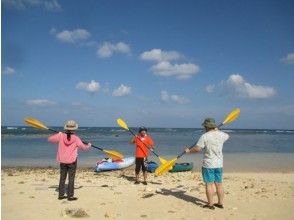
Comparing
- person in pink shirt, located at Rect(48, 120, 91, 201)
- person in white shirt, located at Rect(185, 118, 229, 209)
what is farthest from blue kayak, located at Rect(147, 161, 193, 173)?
person in white shirt, located at Rect(185, 118, 229, 209)

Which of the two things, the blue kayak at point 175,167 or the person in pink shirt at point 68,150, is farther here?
the blue kayak at point 175,167

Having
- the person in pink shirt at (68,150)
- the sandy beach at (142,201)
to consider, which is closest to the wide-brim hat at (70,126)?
the person in pink shirt at (68,150)

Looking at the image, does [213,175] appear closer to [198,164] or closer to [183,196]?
[183,196]

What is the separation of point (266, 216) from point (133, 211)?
251 cm

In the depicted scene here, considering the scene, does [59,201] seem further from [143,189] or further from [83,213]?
[143,189]

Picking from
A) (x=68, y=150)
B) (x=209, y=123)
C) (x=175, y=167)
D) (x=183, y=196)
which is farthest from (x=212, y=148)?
(x=175, y=167)

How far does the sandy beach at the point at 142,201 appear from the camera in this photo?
7.21m

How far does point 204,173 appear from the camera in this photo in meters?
7.58

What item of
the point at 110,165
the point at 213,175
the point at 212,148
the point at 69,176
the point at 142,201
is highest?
the point at 212,148

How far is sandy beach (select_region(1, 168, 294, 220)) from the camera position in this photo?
721 cm

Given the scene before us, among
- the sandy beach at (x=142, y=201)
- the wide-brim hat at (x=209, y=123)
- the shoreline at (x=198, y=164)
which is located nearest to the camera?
the sandy beach at (x=142, y=201)

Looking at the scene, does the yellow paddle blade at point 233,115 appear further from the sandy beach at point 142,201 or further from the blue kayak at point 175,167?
the blue kayak at point 175,167

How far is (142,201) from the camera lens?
8344 millimetres

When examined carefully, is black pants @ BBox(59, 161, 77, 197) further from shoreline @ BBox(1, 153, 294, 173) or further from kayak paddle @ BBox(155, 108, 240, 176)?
shoreline @ BBox(1, 153, 294, 173)
